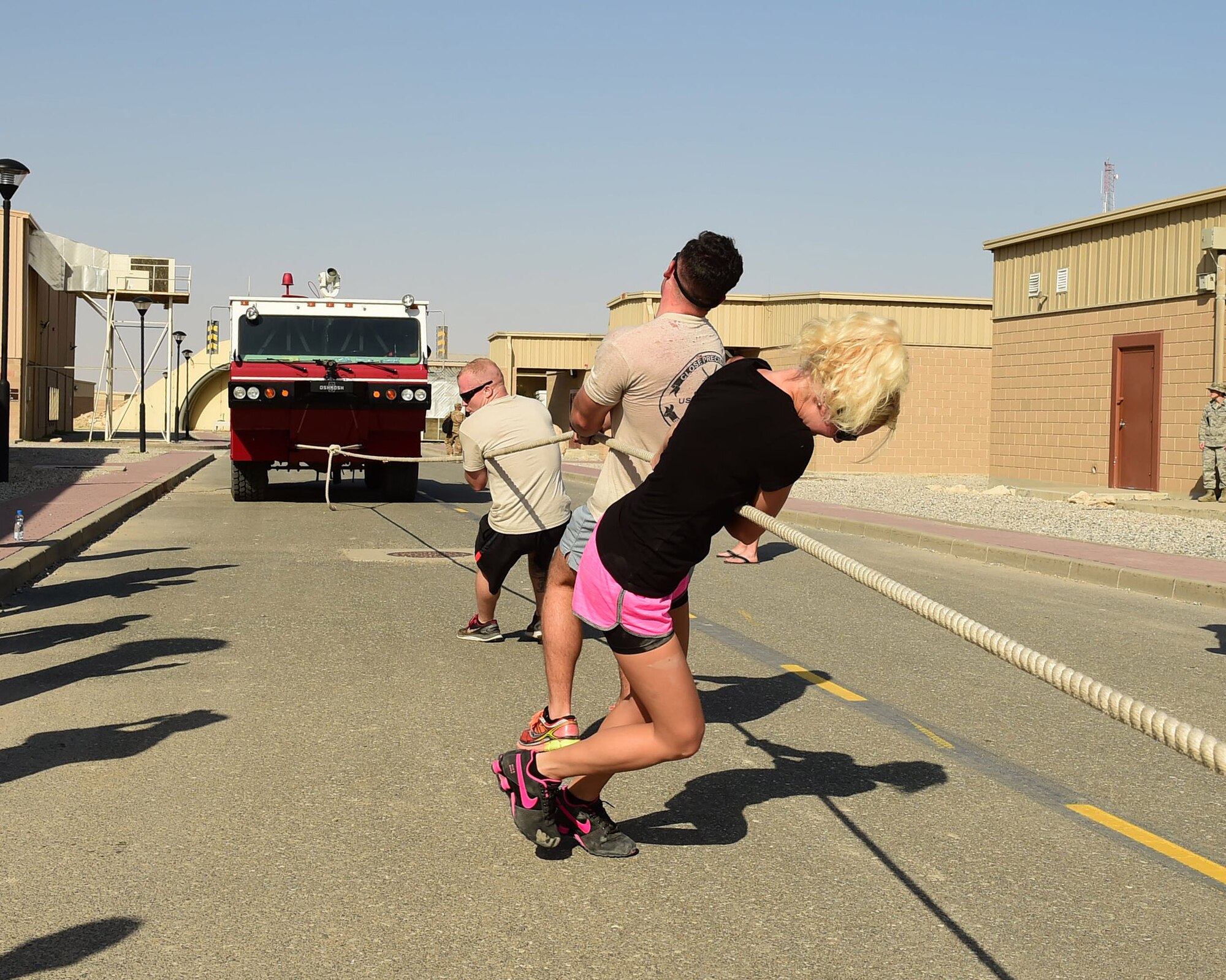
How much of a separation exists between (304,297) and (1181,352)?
46.3 feet

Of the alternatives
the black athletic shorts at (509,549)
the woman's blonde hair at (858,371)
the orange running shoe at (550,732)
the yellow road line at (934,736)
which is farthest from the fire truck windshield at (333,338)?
the woman's blonde hair at (858,371)

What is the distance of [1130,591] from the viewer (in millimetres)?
12242

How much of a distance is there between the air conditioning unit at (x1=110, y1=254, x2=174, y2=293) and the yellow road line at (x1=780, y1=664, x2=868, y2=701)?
159ft

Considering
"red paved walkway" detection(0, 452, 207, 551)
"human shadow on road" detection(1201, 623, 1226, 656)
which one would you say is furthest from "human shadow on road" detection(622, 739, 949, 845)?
"red paved walkway" detection(0, 452, 207, 551)

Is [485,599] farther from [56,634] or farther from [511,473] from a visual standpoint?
[56,634]

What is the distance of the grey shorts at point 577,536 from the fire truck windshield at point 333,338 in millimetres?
15080

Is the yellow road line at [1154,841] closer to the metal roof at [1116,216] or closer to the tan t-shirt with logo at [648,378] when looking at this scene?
the tan t-shirt with logo at [648,378]

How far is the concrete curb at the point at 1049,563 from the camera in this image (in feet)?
38.3

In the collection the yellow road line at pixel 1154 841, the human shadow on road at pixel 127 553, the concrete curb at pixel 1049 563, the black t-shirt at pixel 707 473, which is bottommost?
the yellow road line at pixel 1154 841

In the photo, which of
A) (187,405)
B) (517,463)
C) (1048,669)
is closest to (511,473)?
(517,463)

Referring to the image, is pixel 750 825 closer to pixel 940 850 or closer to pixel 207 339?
pixel 940 850

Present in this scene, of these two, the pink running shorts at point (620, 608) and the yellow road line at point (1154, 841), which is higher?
the pink running shorts at point (620, 608)

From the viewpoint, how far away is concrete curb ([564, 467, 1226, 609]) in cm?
1168

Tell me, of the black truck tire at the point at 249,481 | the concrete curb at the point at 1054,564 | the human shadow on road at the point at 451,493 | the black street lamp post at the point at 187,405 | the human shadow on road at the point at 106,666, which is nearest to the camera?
the human shadow on road at the point at 106,666
